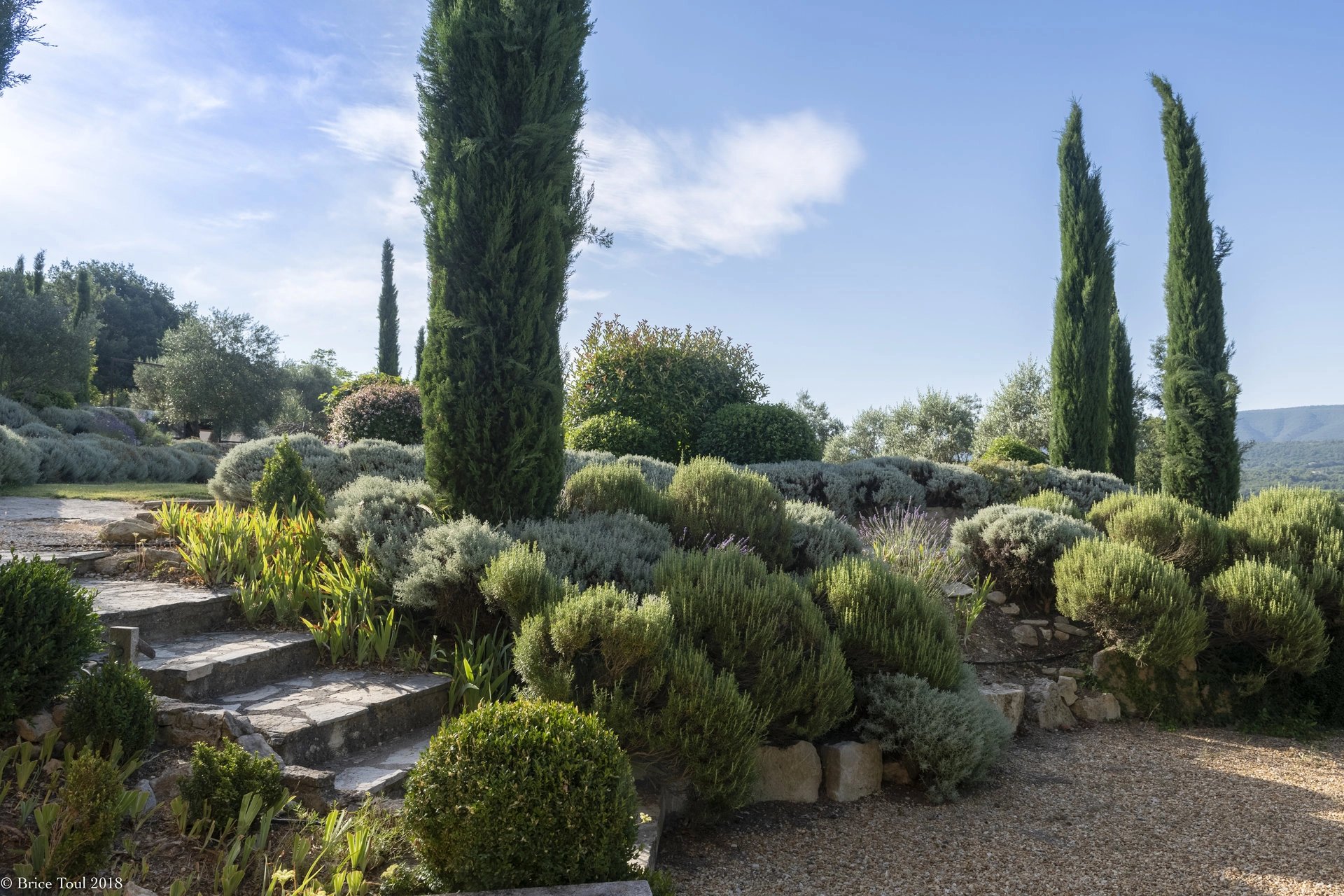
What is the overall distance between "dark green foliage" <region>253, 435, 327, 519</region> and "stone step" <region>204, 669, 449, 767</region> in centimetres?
257

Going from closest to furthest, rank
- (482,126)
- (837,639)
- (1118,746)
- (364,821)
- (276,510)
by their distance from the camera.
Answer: (364,821)
(837,639)
(1118,746)
(482,126)
(276,510)

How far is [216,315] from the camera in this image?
88.5 ft

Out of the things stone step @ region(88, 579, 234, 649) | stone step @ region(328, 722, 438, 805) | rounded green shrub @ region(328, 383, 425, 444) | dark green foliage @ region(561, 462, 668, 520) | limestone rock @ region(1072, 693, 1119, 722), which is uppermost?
rounded green shrub @ region(328, 383, 425, 444)

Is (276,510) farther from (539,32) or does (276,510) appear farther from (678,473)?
(539,32)

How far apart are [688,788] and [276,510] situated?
4599 mm

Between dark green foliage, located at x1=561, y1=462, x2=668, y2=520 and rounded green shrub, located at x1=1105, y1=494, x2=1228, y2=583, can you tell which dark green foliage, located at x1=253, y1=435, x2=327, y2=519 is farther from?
rounded green shrub, located at x1=1105, y1=494, x2=1228, y2=583

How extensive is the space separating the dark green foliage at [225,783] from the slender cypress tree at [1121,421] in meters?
18.0

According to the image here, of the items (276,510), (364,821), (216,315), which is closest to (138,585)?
(276,510)

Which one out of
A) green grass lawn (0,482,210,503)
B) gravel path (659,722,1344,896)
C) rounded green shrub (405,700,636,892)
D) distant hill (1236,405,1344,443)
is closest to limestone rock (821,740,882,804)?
gravel path (659,722,1344,896)

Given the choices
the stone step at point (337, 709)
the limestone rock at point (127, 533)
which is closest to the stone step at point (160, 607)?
the limestone rock at point (127, 533)

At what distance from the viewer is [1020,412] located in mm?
24156

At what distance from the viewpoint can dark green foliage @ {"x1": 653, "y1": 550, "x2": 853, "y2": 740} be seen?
4074 millimetres

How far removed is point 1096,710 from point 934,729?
8.58ft

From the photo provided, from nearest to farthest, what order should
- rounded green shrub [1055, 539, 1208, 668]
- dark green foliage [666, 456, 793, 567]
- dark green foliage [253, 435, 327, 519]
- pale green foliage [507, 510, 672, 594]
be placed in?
pale green foliage [507, 510, 672, 594] < rounded green shrub [1055, 539, 1208, 668] < dark green foliage [666, 456, 793, 567] < dark green foliage [253, 435, 327, 519]
